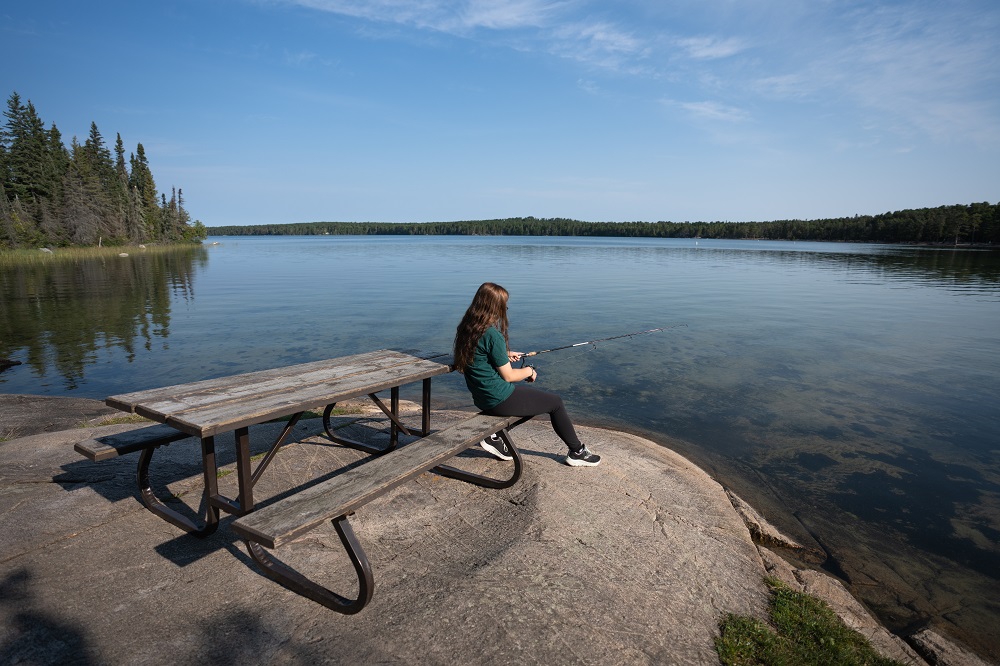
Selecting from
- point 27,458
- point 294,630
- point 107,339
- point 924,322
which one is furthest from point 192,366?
point 924,322

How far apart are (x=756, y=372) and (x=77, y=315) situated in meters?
22.0

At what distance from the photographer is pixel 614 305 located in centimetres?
2184

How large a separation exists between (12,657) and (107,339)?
Answer: 49.0ft

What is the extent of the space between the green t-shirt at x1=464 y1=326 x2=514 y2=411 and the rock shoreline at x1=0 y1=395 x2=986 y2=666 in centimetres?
90

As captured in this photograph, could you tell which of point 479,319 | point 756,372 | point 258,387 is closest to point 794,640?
point 479,319

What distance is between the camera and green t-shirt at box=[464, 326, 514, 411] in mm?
5023

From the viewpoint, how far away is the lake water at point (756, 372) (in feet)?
18.0

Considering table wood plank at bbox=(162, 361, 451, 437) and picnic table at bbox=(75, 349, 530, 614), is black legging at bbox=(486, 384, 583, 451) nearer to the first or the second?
picnic table at bbox=(75, 349, 530, 614)

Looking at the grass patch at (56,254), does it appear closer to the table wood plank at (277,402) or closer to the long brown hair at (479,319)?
the table wood plank at (277,402)

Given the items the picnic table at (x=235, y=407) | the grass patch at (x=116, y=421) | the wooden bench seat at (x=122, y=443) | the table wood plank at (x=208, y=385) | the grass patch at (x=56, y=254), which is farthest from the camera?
the grass patch at (x=56, y=254)

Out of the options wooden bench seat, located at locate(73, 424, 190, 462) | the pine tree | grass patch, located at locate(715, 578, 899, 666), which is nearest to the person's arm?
grass patch, located at locate(715, 578, 899, 666)

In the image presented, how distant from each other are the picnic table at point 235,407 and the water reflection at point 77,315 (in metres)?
8.44

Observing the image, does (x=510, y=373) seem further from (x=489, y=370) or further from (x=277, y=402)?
(x=277, y=402)

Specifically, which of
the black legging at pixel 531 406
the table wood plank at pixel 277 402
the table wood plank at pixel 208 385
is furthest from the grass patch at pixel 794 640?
the table wood plank at pixel 208 385
